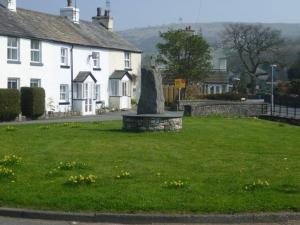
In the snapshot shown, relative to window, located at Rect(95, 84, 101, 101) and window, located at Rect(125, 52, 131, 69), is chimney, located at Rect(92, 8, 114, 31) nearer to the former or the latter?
window, located at Rect(125, 52, 131, 69)

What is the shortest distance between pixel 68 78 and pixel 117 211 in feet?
118

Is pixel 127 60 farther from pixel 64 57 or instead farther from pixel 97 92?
pixel 64 57

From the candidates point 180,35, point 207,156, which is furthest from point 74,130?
point 180,35

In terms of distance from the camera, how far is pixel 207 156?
15.5 m

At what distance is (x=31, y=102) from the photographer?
122 feet

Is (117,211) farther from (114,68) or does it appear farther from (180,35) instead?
(180,35)

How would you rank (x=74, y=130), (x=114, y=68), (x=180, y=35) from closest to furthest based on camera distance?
(x=74, y=130) < (x=114, y=68) < (x=180, y=35)

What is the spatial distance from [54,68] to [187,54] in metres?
23.9

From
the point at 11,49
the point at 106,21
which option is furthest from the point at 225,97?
the point at 11,49

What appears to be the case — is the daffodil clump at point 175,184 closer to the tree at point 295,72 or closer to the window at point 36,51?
the window at point 36,51

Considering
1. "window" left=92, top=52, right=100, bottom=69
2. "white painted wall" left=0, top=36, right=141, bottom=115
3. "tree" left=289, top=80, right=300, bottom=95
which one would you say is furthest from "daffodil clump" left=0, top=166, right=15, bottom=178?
"tree" left=289, top=80, right=300, bottom=95

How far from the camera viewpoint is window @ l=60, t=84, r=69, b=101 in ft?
145

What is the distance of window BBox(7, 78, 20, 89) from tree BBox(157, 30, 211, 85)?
26.7 metres

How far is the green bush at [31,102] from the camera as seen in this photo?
37.1 meters
